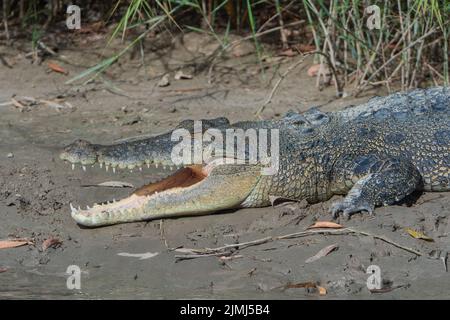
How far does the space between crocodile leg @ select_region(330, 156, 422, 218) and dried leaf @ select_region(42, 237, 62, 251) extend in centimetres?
182

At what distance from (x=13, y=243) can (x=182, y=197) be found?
3.79 ft

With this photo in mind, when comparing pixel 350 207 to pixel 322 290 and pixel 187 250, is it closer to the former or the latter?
pixel 322 290

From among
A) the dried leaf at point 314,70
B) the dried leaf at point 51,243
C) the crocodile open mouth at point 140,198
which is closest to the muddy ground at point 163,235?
the dried leaf at point 51,243

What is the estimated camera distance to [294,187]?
6.44 meters

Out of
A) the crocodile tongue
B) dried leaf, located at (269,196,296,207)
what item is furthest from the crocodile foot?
the crocodile tongue

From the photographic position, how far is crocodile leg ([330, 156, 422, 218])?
6.14 metres

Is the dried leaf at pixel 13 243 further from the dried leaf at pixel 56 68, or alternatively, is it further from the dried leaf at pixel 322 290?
the dried leaf at pixel 56 68

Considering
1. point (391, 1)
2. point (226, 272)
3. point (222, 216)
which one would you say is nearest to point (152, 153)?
point (222, 216)

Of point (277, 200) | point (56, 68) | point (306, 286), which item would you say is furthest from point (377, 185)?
point (56, 68)

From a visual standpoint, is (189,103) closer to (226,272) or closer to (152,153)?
(152,153)

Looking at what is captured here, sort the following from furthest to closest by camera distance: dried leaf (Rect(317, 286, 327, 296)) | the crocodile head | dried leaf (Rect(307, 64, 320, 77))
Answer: dried leaf (Rect(307, 64, 320, 77)) → the crocodile head → dried leaf (Rect(317, 286, 327, 296))

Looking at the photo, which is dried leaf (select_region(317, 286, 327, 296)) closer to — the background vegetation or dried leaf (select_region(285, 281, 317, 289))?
dried leaf (select_region(285, 281, 317, 289))

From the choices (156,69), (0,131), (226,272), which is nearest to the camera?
(226,272)

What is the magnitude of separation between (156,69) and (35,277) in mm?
4003
